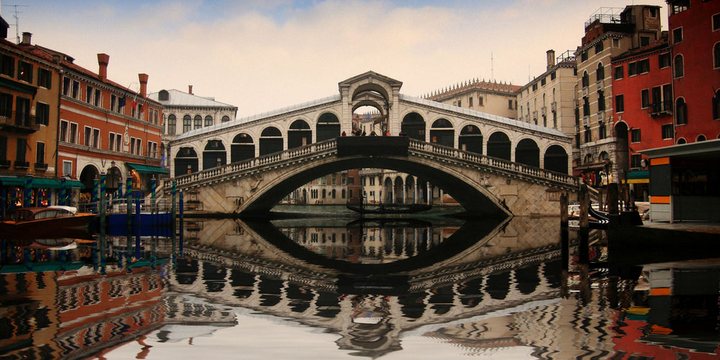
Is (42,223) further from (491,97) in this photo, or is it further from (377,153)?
(491,97)

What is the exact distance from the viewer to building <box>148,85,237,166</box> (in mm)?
58531

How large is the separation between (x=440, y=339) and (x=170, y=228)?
23036 mm

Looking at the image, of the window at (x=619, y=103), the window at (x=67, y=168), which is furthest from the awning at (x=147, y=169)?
the window at (x=619, y=103)

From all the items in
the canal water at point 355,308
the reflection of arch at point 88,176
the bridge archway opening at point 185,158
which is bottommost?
the canal water at point 355,308

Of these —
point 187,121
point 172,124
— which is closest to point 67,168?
point 172,124

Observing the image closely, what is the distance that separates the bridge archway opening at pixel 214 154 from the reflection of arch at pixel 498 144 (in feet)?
64.9

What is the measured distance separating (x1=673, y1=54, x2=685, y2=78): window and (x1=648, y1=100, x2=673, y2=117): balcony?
1.76 meters

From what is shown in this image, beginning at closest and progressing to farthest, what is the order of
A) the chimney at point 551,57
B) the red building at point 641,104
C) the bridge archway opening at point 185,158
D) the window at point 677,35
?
the window at point 677,35 → the red building at point 641,104 → the bridge archway opening at point 185,158 → the chimney at point 551,57

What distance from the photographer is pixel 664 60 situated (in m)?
35.5

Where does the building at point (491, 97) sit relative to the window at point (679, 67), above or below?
above

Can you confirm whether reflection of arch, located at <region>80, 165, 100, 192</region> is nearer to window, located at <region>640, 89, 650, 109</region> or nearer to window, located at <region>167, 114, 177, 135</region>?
window, located at <region>167, 114, 177, 135</region>

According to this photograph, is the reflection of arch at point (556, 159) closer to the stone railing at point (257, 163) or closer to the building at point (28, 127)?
the stone railing at point (257, 163)

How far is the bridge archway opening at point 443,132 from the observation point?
40.7 metres

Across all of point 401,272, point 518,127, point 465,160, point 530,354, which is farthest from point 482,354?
point 518,127
